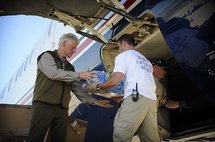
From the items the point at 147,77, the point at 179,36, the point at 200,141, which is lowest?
the point at 200,141

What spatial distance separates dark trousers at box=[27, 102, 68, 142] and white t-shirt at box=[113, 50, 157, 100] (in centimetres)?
85

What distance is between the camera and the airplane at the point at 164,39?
3.38m

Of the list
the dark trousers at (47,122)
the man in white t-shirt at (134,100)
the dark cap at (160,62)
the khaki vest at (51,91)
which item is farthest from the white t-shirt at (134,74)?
the dark cap at (160,62)

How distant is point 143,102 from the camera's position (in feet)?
11.2

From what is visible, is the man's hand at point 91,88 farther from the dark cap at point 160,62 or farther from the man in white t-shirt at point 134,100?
the dark cap at point 160,62

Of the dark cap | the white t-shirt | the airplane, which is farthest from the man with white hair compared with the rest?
the dark cap

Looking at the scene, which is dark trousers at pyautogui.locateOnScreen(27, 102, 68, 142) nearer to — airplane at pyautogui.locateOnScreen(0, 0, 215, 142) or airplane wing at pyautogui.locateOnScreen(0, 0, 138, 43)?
airplane at pyautogui.locateOnScreen(0, 0, 215, 142)

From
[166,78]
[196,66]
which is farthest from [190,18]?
[166,78]

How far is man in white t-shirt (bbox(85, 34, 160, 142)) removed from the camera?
3.34m

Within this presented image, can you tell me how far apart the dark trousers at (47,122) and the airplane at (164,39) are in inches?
41.0

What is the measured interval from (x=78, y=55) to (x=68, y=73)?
2895 mm

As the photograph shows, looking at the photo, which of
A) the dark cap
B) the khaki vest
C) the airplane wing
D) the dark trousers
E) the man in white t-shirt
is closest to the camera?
the man in white t-shirt

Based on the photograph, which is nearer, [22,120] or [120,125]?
[120,125]

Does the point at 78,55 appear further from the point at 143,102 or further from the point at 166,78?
the point at 143,102
